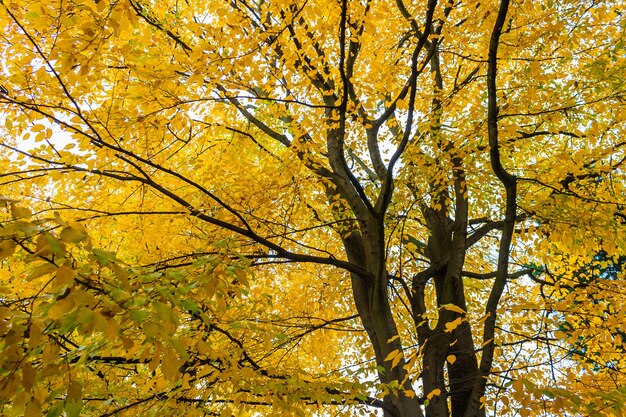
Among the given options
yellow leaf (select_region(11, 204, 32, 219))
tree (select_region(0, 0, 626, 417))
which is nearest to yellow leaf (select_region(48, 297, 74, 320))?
tree (select_region(0, 0, 626, 417))

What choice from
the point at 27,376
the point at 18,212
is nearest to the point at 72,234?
the point at 18,212

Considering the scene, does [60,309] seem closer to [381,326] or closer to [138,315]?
[138,315]

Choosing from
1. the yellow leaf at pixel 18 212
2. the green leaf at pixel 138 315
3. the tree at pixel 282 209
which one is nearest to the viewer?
the yellow leaf at pixel 18 212

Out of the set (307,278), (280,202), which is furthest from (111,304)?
(307,278)

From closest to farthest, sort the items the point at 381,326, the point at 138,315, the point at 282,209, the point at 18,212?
the point at 18,212, the point at 138,315, the point at 381,326, the point at 282,209

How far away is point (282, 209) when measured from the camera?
201 inches

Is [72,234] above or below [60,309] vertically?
above

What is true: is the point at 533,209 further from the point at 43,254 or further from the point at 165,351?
the point at 43,254

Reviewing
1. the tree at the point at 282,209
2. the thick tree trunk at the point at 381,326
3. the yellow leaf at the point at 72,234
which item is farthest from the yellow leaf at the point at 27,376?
the thick tree trunk at the point at 381,326

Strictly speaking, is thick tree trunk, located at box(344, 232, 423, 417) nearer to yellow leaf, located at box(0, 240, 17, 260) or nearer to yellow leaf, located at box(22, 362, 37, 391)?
yellow leaf, located at box(22, 362, 37, 391)

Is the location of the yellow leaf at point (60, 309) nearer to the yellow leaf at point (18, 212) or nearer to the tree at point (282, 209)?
the tree at point (282, 209)

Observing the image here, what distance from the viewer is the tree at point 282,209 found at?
2035mm

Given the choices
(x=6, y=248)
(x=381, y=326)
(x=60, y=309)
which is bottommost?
(x=60, y=309)

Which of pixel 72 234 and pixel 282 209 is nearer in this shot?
pixel 72 234
